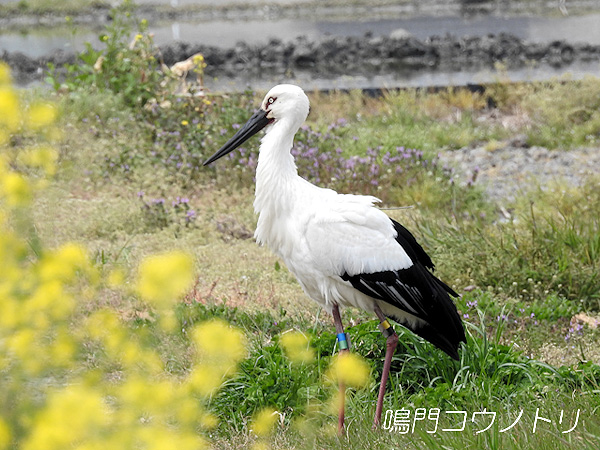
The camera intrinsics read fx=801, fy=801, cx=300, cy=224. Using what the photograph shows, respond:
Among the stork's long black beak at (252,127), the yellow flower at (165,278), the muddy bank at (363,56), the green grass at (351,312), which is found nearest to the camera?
the yellow flower at (165,278)

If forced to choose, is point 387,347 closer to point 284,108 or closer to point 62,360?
point 284,108

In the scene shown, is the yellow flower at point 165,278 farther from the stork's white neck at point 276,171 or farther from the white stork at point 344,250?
the stork's white neck at point 276,171

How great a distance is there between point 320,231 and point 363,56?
66.8 feet

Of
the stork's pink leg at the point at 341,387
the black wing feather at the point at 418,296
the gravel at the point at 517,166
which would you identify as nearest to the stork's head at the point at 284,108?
the black wing feather at the point at 418,296

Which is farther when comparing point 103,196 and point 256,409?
point 103,196

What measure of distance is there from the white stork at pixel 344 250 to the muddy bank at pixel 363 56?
654 inches

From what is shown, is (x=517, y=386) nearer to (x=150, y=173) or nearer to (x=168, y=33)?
(x=150, y=173)

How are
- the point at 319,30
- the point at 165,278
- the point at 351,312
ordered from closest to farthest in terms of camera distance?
the point at 165,278 < the point at 351,312 < the point at 319,30

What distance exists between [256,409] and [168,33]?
31.4 m

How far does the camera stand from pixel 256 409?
11.2 feet

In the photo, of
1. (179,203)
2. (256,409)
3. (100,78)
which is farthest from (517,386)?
(100,78)

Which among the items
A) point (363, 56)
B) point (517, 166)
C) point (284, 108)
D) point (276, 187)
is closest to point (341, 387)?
point (276, 187)

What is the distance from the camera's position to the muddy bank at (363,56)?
68.1 ft

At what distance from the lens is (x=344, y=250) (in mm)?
3324
